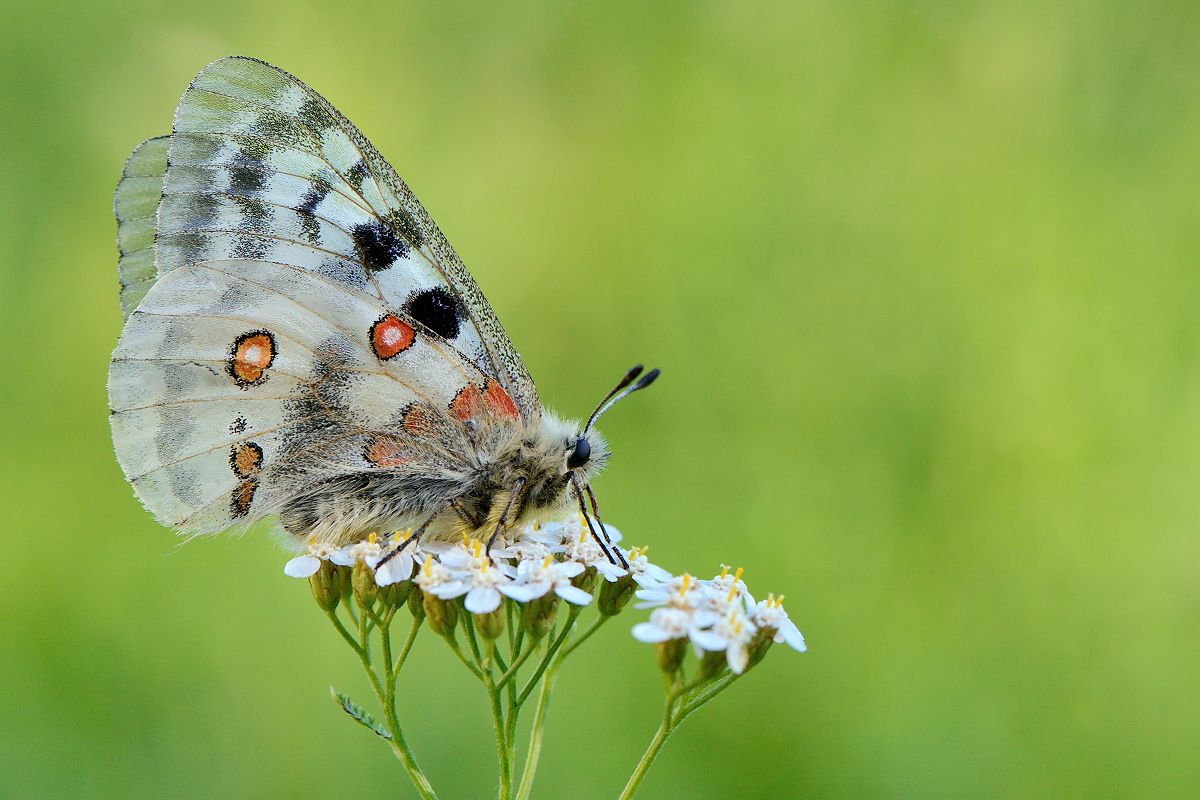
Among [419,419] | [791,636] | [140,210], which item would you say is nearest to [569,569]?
[791,636]

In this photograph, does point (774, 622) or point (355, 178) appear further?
point (355, 178)

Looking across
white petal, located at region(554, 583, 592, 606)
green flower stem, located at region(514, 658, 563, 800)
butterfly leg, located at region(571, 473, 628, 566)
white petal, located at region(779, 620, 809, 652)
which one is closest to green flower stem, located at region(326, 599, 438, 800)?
green flower stem, located at region(514, 658, 563, 800)

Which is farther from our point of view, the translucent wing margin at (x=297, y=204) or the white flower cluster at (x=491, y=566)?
the translucent wing margin at (x=297, y=204)

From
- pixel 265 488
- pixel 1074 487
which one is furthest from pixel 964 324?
pixel 265 488

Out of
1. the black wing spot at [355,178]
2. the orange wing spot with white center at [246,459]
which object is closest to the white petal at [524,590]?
the orange wing spot with white center at [246,459]

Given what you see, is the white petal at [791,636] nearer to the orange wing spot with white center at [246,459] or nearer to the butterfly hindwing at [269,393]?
the butterfly hindwing at [269,393]

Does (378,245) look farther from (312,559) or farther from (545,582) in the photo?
(545,582)
